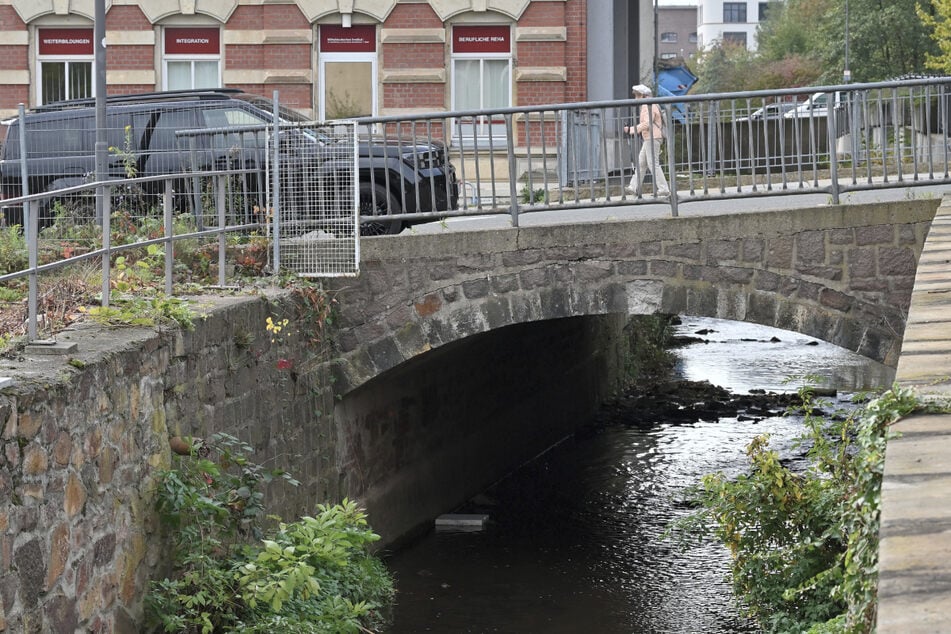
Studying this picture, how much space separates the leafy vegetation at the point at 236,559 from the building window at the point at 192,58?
47.0 feet

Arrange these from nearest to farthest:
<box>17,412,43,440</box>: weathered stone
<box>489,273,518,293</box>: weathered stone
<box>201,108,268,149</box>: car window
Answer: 1. <box>17,412,43,440</box>: weathered stone
2. <box>489,273,518,293</box>: weathered stone
3. <box>201,108,268,149</box>: car window

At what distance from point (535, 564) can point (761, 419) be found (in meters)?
6.91

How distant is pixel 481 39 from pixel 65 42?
21.8ft

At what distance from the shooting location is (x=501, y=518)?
540 inches

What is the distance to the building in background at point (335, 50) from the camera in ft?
71.1

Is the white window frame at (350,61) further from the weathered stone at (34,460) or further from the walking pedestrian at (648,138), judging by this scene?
the weathered stone at (34,460)

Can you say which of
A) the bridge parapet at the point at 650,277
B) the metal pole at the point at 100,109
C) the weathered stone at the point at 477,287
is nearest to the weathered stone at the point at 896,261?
the bridge parapet at the point at 650,277

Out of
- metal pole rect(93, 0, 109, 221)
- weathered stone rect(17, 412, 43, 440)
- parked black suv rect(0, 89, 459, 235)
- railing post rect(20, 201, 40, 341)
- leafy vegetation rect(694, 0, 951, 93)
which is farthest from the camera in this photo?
leafy vegetation rect(694, 0, 951, 93)

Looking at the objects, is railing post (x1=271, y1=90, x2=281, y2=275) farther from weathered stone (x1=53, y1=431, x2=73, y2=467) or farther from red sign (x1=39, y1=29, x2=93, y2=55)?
red sign (x1=39, y1=29, x2=93, y2=55)

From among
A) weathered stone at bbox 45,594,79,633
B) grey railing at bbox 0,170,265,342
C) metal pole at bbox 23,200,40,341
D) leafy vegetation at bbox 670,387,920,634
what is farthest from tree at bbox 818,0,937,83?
weathered stone at bbox 45,594,79,633

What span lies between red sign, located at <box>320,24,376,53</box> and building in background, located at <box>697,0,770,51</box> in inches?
3643

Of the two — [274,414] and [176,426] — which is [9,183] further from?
[176,426]

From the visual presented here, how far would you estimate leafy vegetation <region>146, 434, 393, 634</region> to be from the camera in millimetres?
7539

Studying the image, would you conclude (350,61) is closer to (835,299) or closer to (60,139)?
(60,139)
